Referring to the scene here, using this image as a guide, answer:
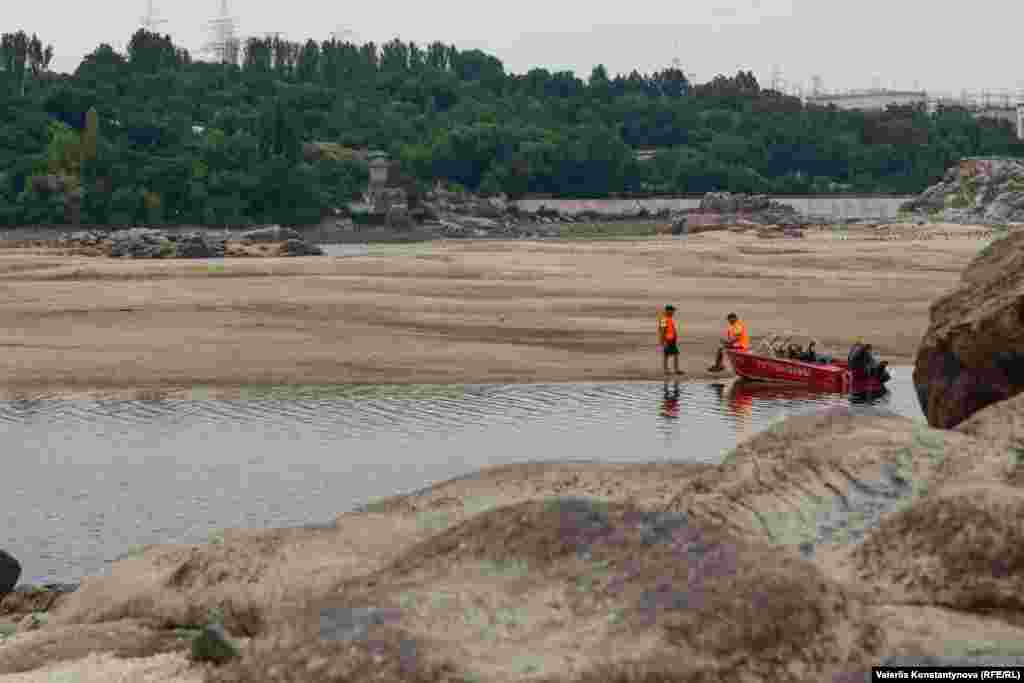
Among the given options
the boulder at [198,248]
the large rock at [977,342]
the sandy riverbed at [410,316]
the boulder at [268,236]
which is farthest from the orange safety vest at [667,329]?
the boulder at [268,236]

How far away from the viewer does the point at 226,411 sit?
28.1 meters

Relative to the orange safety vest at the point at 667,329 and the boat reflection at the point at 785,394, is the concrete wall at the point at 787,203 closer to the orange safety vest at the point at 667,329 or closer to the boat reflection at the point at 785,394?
the orange safety vest at the point at 667,329

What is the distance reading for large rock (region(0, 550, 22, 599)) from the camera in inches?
580

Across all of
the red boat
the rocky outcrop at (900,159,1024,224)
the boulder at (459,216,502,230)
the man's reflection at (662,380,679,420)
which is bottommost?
the boulder at (459,216,502,230)

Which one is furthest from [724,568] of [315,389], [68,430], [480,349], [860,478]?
[480,349]

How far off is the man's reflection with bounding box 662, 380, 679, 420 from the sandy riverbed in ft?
5.82

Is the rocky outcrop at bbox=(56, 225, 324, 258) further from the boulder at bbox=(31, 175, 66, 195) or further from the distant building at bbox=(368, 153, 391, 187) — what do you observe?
the distant building at bbox=(368, 153, 391, 187)

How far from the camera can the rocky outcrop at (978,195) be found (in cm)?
14912

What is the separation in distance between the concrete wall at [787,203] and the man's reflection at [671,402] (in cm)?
14523

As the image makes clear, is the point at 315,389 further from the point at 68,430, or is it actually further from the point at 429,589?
the point at 429,589

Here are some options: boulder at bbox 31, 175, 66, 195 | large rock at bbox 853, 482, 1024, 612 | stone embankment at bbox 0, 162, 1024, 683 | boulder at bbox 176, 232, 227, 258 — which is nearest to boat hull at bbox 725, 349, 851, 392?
stone embankment at bbox 0, 162, 1024, 683

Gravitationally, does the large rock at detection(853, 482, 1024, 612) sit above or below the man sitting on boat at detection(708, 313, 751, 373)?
above

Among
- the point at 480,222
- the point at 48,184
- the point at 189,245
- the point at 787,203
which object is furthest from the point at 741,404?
the point at 787,203

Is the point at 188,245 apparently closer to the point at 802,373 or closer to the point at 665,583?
the point at 802,373
